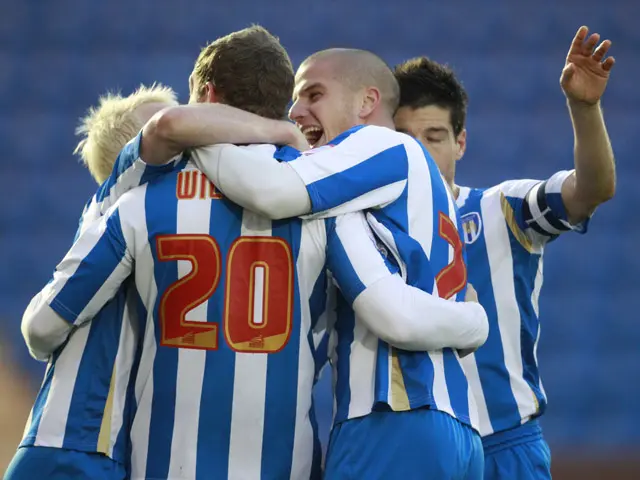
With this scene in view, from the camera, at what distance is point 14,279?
7605mm

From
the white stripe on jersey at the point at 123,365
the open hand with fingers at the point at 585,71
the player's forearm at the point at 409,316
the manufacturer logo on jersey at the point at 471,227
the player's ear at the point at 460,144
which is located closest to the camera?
the player's forearm at the point at 409,316

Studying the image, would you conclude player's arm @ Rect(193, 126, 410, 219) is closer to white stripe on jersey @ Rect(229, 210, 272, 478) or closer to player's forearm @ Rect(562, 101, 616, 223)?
white stripe on jersey @ Rect(229, 210, 272, 478)

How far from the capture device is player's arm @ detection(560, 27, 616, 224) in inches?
112

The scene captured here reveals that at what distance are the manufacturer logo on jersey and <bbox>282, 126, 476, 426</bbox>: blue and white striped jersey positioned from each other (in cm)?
76

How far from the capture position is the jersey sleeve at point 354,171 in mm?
2350

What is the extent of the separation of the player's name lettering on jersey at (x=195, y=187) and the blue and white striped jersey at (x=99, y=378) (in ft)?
0.19

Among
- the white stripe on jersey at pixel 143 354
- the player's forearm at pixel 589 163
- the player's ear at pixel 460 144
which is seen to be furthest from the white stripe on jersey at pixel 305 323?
the player's ear at pixel 460 144

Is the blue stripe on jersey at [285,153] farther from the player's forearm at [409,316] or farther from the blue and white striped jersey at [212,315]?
the player's forearm at [409,316]

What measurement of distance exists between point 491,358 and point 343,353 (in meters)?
0.88

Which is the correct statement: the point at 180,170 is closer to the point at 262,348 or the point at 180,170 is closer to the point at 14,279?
the point at 262,348

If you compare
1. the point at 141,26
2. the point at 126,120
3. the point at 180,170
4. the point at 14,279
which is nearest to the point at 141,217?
the point at 180,170

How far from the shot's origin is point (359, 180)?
2.38m

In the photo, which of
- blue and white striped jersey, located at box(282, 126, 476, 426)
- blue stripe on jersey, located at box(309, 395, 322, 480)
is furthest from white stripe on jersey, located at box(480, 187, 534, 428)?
blue stripe on jersey, located at box(309, 395, 322, 480)

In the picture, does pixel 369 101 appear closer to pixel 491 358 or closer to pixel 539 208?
pixel 539 208
